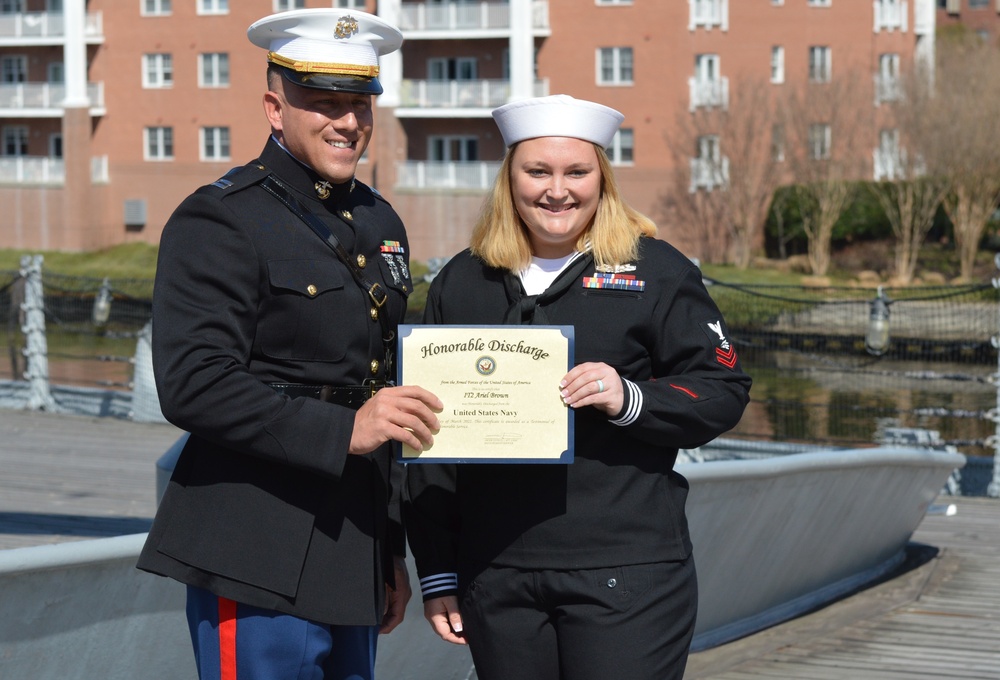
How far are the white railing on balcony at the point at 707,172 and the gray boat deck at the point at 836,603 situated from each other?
31.1 metres

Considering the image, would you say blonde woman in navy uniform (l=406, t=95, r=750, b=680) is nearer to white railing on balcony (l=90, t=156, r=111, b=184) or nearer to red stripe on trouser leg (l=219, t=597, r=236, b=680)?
red stripe on trouser leg (l=219, t=597, r=236, b=680)

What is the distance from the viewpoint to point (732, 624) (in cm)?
527

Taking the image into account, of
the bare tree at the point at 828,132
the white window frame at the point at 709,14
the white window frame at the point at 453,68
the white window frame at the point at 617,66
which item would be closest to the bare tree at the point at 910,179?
the bare tree at the point at 828,132

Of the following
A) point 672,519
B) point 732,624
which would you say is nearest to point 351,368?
point 672,519

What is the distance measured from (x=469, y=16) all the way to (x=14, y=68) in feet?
51.6

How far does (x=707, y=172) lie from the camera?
3972 centimetres

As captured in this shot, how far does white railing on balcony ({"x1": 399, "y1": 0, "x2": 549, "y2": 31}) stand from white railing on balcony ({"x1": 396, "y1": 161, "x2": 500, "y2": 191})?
3.90 meters

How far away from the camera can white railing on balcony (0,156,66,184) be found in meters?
43.5

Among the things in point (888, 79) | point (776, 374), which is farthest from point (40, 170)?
point (776, 374)

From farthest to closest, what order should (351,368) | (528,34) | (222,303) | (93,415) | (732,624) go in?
(528,34)
(93,415)
(732,624)
(351,368)
(222,303)

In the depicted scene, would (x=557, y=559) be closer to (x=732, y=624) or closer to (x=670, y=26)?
(x=732, y=624)

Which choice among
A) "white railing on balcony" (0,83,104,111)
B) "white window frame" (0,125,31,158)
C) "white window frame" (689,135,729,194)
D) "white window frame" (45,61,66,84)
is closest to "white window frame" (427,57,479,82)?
"white window frame" (689,135,729,194)

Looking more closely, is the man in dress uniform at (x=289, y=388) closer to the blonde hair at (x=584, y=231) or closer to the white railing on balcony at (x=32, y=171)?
the blonde hair at (x=584, y=231)

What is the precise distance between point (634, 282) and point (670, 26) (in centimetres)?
3853
